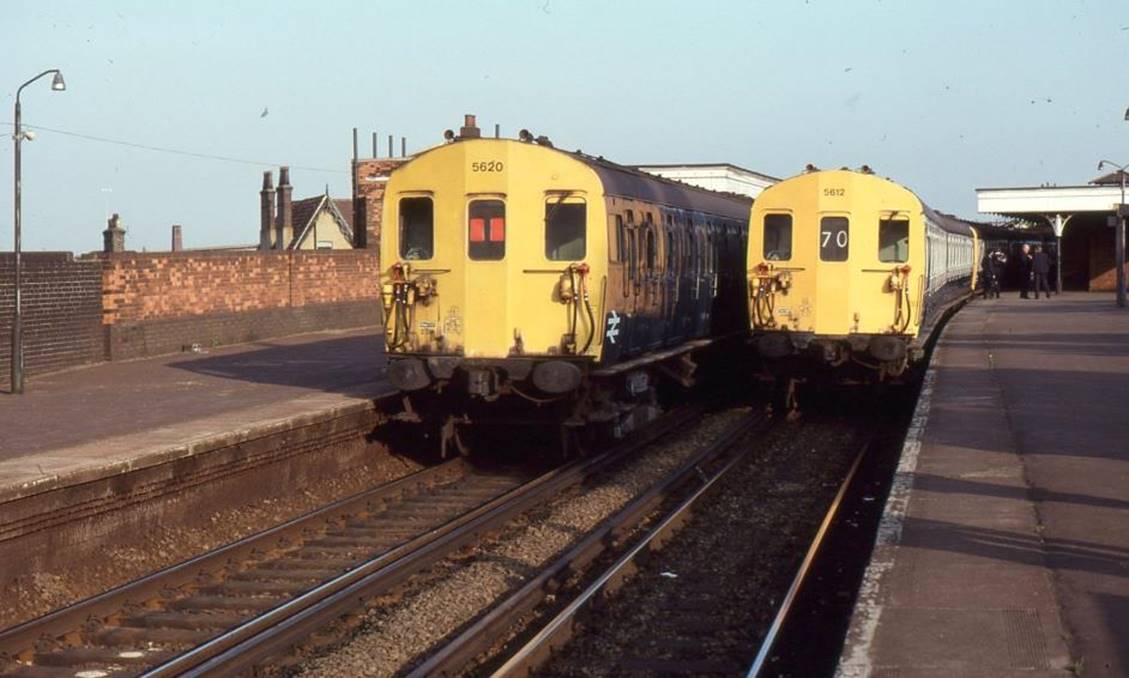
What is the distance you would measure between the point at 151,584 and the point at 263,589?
728mm

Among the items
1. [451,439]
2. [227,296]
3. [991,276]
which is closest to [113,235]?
[227,296]

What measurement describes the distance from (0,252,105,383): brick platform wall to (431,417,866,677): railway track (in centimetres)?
986

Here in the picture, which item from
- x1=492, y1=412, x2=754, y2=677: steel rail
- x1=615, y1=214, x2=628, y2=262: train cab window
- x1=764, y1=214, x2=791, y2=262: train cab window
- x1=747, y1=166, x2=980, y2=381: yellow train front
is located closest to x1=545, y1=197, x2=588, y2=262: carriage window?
x1=615, y1=214, x2=628, y2=262: train cab window

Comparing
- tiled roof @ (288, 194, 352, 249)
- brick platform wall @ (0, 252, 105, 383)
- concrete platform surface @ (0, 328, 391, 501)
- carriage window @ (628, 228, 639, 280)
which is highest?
tiled roof @ (288, 194, 352, 249)

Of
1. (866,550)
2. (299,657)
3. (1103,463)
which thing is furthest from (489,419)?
(299,657)

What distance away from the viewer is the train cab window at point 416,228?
14688 mm

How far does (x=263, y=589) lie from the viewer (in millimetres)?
9922

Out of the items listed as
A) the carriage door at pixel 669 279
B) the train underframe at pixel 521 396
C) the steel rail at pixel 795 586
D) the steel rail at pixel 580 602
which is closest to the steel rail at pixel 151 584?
the train underframe at pixel 521 396

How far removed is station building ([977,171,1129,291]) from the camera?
4666 cm

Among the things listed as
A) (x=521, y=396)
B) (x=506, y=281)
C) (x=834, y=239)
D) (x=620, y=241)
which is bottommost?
(x=521, y=396)

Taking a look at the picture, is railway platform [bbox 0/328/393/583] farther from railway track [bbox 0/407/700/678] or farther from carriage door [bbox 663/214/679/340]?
carriage door [bbox 663/214/679/340]

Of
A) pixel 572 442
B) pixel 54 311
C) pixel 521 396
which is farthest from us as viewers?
pixel 54 311

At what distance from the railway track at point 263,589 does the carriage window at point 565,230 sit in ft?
7.05

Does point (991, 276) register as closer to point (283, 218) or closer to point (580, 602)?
point (283, 218)
